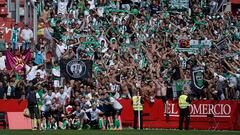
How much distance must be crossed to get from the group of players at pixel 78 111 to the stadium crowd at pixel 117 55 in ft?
0.14

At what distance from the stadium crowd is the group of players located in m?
0.04

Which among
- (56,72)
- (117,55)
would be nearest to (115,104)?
(56,72)

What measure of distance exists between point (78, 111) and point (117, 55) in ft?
13.2

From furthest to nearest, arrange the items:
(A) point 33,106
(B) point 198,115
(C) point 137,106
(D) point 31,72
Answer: (D) point 31,72
(B) point 198,115
(C) point 137,106
(A) point 33,106

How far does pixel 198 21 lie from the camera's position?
174 feet

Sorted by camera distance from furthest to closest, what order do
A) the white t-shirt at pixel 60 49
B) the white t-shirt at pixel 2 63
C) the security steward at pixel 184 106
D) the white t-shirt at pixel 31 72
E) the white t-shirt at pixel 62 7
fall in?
the white t-shirt at pixel 62 7 → the white t-shirt at pixel 60 49 → the white t-shirt at pixel 2 63 → the white t-shirt at pixel 31 72 → the security steward at pixel 184 106

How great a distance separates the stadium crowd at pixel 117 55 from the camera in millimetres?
47000

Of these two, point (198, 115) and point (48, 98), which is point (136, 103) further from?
point (48, 98)

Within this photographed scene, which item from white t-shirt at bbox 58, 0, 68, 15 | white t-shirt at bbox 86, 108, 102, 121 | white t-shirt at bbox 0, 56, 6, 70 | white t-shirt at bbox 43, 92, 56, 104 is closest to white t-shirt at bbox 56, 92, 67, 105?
white t-shirt at bbox 43, 92, 56, 104

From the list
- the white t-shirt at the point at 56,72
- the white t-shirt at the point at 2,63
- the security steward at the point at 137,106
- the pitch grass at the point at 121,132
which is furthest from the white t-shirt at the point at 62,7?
the pitch grass at the point at 121,132

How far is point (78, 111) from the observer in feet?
153

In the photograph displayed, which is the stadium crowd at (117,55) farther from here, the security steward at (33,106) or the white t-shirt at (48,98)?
the security steward at (33,106)

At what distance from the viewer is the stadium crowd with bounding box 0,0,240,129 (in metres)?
47.0

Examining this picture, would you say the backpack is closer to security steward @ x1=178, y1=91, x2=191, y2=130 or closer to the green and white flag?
security steward @ x1=178, y1=91, x2=191, y2=130
